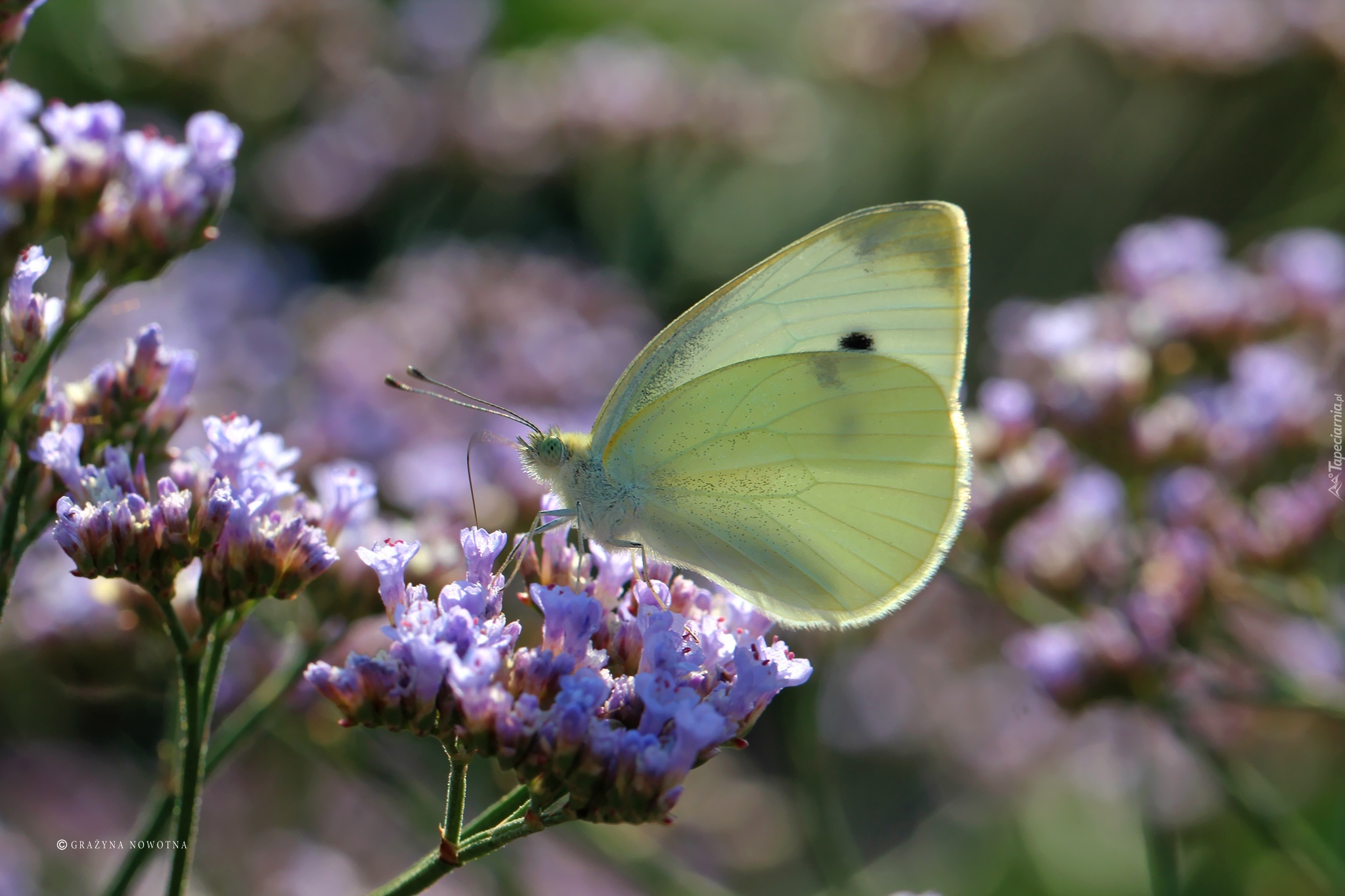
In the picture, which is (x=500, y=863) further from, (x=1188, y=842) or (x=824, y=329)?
(x=1188, y=842)

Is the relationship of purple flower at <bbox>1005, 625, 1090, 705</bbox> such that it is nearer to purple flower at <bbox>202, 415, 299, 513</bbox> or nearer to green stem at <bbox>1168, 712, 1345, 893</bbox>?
green stem at <bbox>1168, 712, 1345, 893</bbox>

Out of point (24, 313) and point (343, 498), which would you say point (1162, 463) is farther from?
point (24, 313)

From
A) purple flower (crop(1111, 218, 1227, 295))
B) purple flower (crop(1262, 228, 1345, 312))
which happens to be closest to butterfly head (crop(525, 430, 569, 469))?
purple flower (crop(1111, 218, 1227, 295))

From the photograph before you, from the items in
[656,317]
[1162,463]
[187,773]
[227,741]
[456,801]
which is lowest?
[656,317]

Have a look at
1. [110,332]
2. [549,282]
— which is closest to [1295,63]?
[549,282]

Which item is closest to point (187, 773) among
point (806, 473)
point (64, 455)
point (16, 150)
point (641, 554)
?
point (64, 455)

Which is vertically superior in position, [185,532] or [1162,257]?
[185,532]

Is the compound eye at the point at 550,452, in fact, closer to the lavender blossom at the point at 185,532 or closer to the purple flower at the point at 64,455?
the lavender blossom at the point at 185,532
